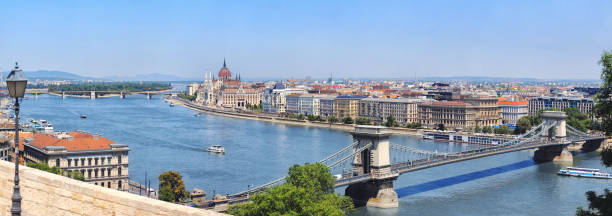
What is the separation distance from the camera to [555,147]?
27.3 metres

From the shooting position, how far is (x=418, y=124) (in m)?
40.9

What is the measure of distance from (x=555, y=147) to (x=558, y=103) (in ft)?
66.0

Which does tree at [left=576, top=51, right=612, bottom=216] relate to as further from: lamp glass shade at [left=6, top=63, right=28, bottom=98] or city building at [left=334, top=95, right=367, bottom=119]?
city building at [left=334, top=95, right=367, bottom=119]

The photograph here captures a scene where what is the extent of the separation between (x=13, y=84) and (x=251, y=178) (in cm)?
1617

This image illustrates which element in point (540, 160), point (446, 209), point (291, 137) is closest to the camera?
point (446, 209)

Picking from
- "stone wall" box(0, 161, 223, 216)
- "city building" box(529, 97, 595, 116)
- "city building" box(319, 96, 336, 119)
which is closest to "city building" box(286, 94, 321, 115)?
"city building" box(319, 96, 336, 119)

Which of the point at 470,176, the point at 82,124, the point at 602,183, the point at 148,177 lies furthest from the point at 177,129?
the point at 602,183

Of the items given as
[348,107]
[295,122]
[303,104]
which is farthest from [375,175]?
[303,104]

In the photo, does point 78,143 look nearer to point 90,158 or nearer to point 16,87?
point 90,158

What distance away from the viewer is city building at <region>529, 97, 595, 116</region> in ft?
146

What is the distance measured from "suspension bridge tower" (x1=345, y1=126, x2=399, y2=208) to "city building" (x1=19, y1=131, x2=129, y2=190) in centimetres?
603

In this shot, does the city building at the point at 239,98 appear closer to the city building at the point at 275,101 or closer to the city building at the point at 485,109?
the city building at the point at 275,101

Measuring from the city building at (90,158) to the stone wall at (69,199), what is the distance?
13120mm

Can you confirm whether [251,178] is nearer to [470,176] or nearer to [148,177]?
[148,177]
